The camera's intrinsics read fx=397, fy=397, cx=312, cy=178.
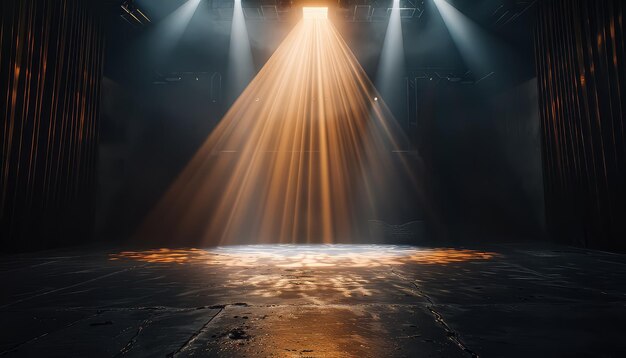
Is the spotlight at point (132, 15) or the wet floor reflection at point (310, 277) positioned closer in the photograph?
the wet floor reflection at point (310, 277)

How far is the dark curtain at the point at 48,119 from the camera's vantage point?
248 inches

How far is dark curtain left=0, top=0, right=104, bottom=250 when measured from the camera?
20.7 feet

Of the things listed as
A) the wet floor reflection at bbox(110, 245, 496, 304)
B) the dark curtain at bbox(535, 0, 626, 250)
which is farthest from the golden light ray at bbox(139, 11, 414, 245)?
the wet floor reflection at bbox(110, 245, 496, 304)

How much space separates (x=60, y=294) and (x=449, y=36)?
433 inches

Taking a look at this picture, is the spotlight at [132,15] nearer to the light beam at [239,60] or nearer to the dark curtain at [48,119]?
the dark curtain at [48,119]

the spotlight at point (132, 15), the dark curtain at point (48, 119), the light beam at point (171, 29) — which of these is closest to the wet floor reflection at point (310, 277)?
the dark curtain at point (48, 119)

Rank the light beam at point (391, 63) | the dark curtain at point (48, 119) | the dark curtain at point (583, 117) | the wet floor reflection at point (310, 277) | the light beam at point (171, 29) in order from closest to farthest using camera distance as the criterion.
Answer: the wet floor reflection at point (310, 277) → the dark curtain at point (48, 119) → the dark curtain at point (583, 117) → the light beam at point (171, 29) → the light beam at point (391, 63)

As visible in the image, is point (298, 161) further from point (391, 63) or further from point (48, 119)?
point (48, 119)

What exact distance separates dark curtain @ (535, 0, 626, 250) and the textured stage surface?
2818 mm

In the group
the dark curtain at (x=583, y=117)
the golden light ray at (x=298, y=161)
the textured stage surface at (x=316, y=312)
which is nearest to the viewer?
the textured stage surface at (x=316, y=312)

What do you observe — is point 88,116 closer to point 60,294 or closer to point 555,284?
point 60,294

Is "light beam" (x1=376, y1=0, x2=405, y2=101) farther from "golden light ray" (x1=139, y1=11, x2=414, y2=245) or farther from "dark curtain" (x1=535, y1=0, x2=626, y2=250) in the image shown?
"dark curtain" (x1=535, y1=0, x2=626, y2=250)

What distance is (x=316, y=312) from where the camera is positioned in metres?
2.43

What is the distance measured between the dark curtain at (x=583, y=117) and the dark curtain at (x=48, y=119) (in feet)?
31.6
